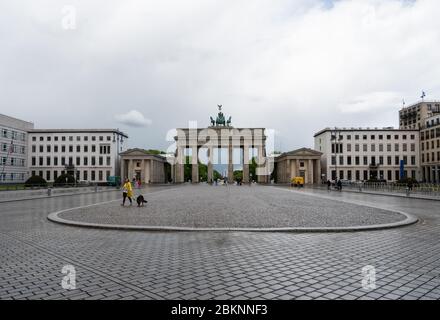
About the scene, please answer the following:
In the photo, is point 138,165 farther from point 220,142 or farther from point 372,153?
point 372,153

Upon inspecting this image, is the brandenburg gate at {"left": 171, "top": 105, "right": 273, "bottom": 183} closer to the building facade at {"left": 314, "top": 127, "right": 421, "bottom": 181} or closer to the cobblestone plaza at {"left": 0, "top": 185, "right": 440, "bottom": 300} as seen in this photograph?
the building facade at {"left": 314, "top": 127, "right": 421, "bottom": 181}

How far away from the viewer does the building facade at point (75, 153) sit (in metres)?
96.6

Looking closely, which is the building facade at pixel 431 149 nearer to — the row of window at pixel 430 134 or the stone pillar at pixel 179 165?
the row of window at pixel 430 134

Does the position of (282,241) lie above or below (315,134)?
below

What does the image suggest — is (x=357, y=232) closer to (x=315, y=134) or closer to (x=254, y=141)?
(x=254, y=141)

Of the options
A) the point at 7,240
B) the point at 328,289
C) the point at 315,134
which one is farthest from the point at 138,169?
the point at 328,289

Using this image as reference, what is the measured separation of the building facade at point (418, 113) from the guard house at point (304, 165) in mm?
34197

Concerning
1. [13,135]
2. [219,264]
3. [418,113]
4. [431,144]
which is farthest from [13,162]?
[418,113]

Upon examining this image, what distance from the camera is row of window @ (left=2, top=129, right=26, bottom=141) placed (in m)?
84.2

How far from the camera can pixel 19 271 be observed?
640 cm

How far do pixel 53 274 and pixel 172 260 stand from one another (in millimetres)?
2404

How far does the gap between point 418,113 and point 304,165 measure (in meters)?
46.3

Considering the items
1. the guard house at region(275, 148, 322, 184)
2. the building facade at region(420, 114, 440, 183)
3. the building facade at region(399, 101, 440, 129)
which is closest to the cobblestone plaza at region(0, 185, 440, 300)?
the guard house at region(275, 148, 322, 184)

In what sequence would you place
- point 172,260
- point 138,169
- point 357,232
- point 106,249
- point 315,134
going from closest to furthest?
point 172,260 → point 106,249 → point 357,232 → point 138,169 → point 315,134
